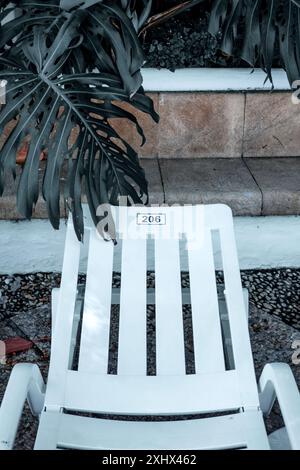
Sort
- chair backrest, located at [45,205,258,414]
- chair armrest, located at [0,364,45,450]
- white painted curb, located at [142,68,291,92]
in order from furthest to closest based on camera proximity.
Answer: white painted curb, located at [142,68,291,92] < chair backrest, located at [45,205,258,414] < chair armrest, located at [0,364,45,450]

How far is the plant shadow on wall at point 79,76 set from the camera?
1695 mm

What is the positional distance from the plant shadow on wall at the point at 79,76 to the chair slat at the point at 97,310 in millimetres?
135

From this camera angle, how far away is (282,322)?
2363mm

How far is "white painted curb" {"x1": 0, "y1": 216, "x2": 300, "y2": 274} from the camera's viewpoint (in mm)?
2543

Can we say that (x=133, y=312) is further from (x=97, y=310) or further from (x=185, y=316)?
(x=185, y=316)

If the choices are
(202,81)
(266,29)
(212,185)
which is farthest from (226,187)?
(266,29)

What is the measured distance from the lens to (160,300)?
1.92 m

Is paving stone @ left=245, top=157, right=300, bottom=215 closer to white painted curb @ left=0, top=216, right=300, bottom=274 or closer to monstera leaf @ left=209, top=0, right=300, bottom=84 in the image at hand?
white painted curb @ left=0, top=216, right=300, bottom=274

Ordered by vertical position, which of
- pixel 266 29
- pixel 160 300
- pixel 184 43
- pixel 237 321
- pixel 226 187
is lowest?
pixel 237 321

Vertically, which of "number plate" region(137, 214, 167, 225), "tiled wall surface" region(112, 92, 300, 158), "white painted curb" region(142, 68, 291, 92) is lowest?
"number plate" region(137, 214, 167, 225)

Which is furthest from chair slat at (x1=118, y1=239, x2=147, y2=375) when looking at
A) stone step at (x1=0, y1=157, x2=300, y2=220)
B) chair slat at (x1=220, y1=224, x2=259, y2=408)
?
stone step at (x1=0, y1=157, x2=300, y2=220)

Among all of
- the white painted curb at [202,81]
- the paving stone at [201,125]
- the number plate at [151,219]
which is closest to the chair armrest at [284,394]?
the number plate at [151,219]

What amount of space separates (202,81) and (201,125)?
7.8 inches
